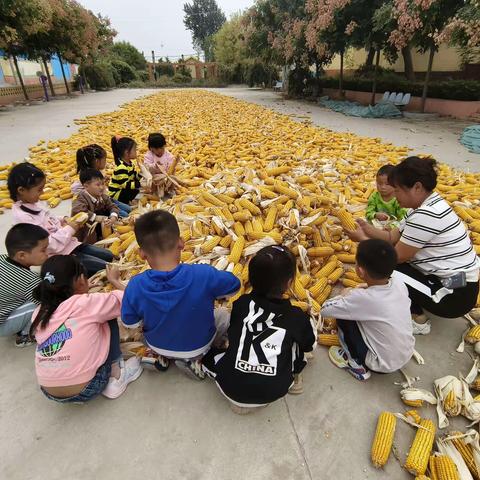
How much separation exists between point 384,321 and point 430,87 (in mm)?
14524

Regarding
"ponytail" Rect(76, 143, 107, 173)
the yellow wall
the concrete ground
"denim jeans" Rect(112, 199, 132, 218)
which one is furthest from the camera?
the yellow wall

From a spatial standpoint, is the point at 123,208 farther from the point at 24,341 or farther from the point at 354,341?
the point at 354,341

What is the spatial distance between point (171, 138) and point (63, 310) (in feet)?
21.9

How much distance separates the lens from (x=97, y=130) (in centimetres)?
893

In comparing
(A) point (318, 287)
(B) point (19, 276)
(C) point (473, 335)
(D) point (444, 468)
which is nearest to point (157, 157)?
(B) point (19, 276)

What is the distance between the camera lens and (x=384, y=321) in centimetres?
180

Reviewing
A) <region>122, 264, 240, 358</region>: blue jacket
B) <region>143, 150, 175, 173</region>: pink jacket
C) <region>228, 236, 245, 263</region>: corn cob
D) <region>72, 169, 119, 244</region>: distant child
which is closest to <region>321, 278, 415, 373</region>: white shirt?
<region>122, 264, 240, 358</region>: blue jacket

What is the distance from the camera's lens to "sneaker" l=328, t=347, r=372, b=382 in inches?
77.0

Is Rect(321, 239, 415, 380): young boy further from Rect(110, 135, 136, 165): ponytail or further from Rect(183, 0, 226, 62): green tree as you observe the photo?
Answer: Rect(183, 0, 226, 62): green tree

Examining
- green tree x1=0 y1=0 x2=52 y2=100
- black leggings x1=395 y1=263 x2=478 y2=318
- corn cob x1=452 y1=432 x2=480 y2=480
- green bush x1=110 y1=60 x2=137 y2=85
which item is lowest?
corn cob x1=452 y1=432 x2=480 y2=480

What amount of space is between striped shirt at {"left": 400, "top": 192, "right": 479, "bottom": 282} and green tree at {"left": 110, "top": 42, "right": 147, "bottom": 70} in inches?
2163

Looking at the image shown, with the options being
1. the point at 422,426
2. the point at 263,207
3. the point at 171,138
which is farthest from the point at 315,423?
the point at 171,138

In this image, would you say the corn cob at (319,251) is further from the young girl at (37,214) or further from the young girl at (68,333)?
the young girl at (37,214)

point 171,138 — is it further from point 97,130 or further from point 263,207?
point 263,207
